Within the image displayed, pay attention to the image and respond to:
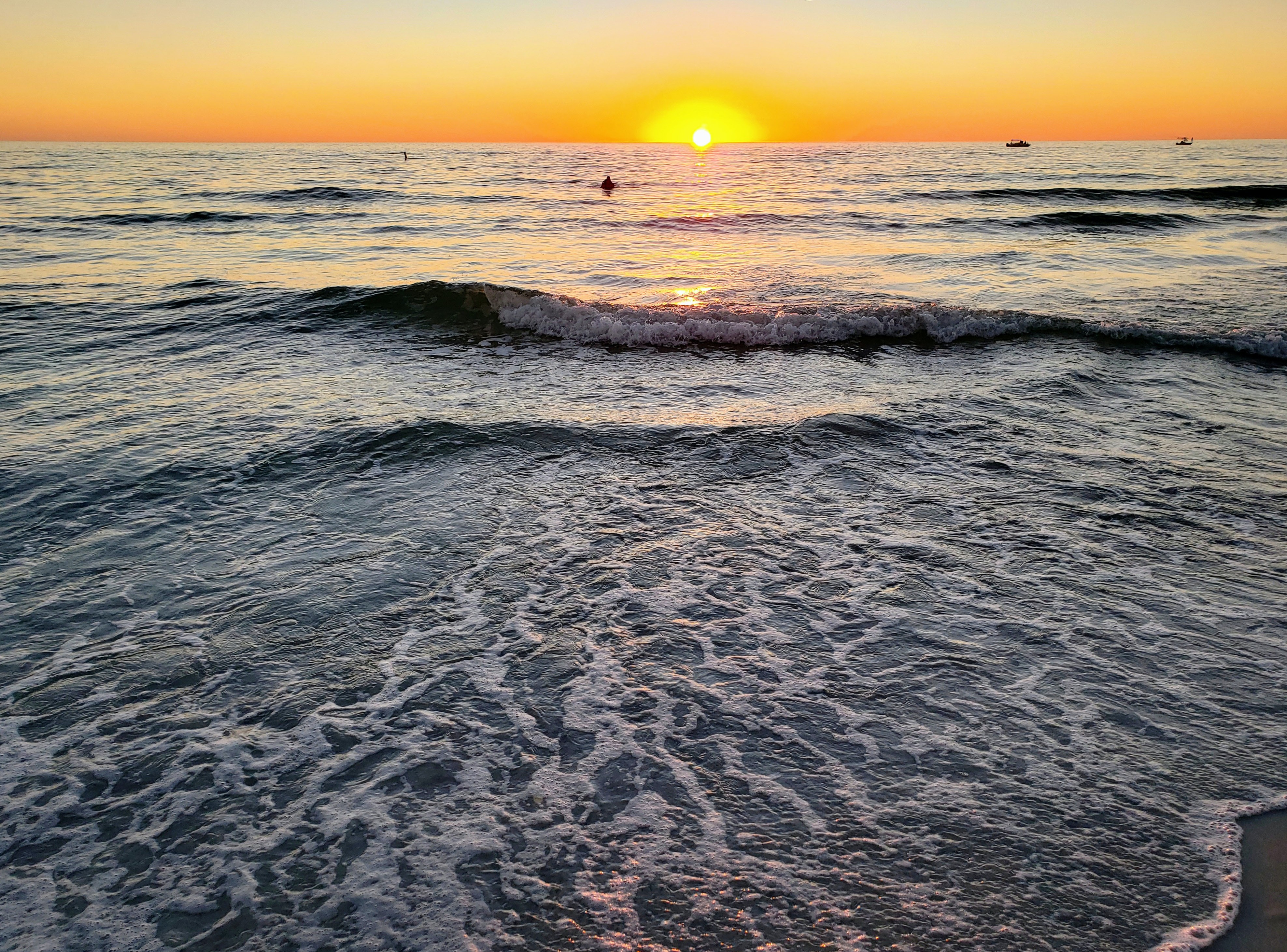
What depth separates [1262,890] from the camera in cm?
296

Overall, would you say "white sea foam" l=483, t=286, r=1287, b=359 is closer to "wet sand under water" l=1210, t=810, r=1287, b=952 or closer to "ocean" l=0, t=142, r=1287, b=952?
"ocean" l=0, t=142, r=1287, b=952

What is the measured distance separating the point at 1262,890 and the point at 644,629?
3.10 meters

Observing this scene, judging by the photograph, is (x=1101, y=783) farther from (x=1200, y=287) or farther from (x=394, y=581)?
(x=1200, y=287)

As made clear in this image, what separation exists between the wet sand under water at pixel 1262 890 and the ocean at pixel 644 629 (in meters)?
0.06

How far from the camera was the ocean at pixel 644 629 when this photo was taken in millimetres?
3045

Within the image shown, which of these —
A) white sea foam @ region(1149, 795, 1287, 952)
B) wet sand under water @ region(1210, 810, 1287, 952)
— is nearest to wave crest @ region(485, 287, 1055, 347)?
white sea foam @ region(1149, 795, 1287, 952)

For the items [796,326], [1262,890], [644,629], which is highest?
[796,326]

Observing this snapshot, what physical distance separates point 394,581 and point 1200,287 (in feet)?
54.6

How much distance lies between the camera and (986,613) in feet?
16.0

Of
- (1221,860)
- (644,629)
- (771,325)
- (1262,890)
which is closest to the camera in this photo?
(1262,890)

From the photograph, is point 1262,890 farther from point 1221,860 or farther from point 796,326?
point 796,326

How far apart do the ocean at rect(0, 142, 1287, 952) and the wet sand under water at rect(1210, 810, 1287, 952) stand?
0.06 m

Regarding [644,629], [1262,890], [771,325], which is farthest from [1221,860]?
[771,325]

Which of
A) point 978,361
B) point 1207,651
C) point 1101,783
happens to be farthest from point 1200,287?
point 1101,783
